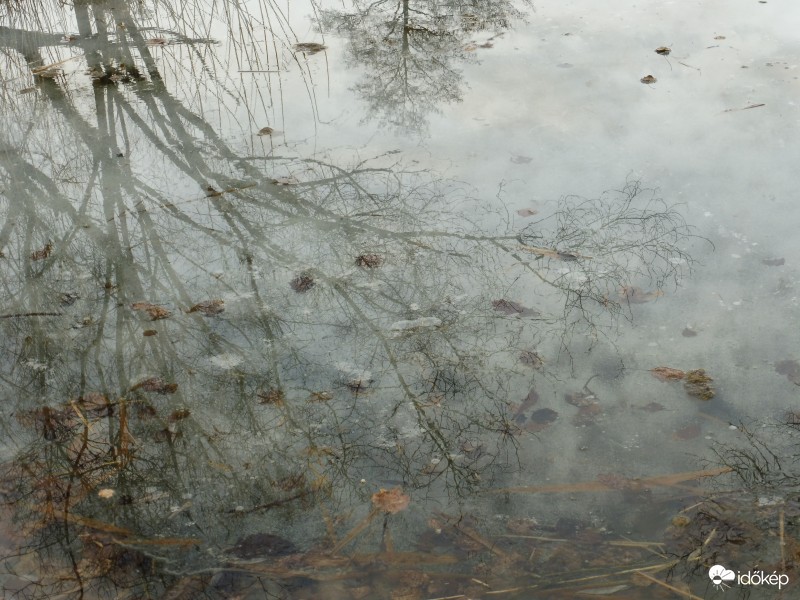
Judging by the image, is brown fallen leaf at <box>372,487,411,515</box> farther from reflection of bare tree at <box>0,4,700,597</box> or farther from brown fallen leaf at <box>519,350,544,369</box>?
brown fallen leaf at <box>519,350,544,369</box>

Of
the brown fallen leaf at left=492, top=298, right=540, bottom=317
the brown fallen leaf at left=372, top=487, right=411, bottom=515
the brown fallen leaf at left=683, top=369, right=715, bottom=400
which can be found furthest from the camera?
the brown fallen leaf at left=492, top=298, right=540, bottom=317

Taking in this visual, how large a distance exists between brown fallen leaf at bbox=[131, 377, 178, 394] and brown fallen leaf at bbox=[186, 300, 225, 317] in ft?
1.31

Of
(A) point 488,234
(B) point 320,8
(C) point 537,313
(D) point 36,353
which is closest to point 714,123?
(A) point 488,234

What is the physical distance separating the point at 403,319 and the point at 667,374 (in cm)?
101

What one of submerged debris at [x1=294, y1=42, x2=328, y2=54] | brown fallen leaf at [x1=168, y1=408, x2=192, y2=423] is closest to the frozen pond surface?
brown fallen leaf at [x1=168, y1=408, x2=192, y2=423]

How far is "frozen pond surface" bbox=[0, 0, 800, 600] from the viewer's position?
2205 millimetres

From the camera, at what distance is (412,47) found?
529 centimetres

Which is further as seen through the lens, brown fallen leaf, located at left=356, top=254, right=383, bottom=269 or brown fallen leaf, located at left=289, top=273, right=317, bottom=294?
brown fallen leaf, located at left=356, top=254, right=383, bottom=269

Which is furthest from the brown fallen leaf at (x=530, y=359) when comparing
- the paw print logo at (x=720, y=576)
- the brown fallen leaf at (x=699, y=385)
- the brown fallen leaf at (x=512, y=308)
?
the paw print logo at (x=720, y=576)

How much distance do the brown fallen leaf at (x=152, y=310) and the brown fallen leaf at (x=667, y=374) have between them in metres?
1.92

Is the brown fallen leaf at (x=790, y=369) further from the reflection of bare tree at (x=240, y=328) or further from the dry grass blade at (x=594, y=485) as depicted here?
the reflection of bare tree at (x=240, y=328)

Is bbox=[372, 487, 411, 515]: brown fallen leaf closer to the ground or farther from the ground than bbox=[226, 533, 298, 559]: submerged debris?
farther from the ground

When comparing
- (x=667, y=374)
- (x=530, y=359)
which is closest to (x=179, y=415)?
(x=530, y=359)

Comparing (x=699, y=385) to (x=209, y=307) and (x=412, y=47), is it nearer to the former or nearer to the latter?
(x=209, y=307)
